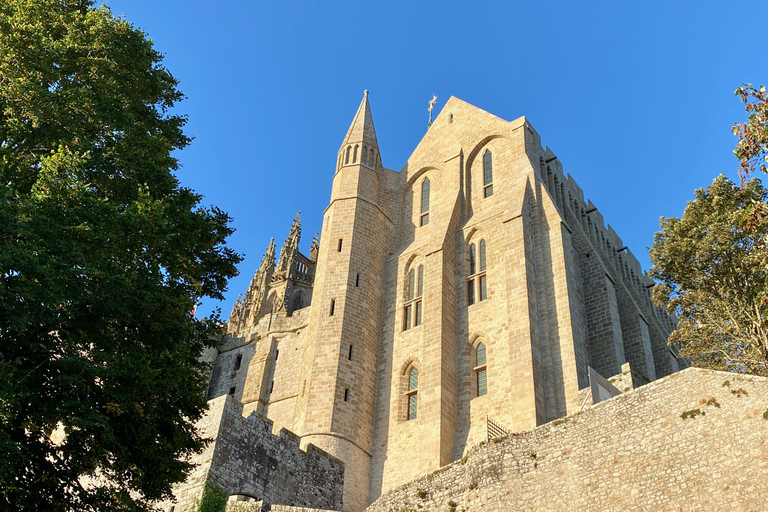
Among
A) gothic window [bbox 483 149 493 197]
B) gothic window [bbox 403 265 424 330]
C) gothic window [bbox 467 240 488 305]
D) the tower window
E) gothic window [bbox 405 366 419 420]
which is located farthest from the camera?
the tower window

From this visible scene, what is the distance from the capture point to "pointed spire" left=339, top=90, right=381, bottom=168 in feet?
111

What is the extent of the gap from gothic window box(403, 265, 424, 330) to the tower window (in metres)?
2.74

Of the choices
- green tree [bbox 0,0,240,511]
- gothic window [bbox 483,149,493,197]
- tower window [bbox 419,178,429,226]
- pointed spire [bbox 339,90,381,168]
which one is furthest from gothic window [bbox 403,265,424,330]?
green tree [bbox 0,0,240,511]

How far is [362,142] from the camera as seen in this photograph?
34125 mm

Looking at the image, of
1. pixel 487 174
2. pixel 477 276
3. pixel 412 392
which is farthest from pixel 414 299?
pixel 487 174

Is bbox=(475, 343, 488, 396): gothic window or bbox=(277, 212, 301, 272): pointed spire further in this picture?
bbox=(277, 212, 301, 272): pointed spire

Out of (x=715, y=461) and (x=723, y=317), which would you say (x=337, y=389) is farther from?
(x=715, y=461)

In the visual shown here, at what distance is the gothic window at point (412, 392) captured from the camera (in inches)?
1014

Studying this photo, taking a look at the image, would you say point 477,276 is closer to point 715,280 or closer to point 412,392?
point 412,392

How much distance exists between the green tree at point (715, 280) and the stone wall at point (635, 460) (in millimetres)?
5418

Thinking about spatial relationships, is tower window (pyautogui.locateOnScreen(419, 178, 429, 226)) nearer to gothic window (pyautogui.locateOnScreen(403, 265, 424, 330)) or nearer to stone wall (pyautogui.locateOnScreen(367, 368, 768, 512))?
gothic window (pyautogui.locateOnScreen(403, 265, 424, 330))

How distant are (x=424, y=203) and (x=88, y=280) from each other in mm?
21638

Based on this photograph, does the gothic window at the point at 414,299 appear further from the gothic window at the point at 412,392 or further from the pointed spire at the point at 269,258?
the pointed spire at the point at 269,258

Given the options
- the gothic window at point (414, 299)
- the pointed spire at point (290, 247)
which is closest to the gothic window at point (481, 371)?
the gothic window at point (414, 299)
